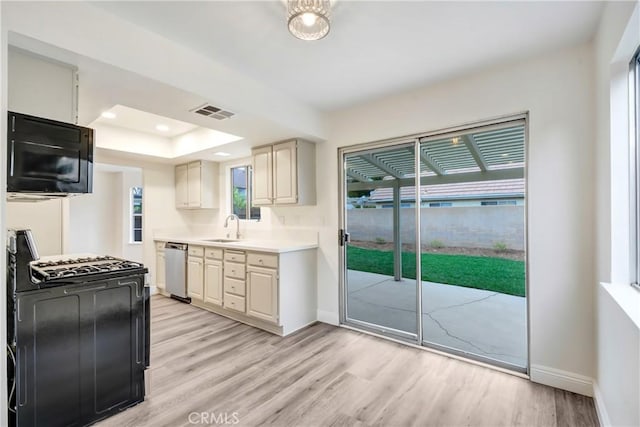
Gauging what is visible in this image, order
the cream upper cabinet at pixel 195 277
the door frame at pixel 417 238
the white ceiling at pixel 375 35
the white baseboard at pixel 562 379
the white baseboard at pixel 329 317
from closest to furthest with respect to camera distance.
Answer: the white ceiling at pixel 375 35, the white baseboard at pixel 562 379, the door frame at pixel 417 238, the white baseboard at pixel 329 317, the cream upper cabinet at pixel 195 277

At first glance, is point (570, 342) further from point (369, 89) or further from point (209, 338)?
point (209, 338)

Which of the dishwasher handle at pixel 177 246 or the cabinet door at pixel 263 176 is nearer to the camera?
the cabinet door at pixel 263 176

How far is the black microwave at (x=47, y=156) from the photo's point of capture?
1595 mm

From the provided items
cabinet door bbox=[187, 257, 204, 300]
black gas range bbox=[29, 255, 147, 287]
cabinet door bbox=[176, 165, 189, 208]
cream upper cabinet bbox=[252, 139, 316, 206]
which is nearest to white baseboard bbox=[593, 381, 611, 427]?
cream upper cabinet bbox=[252, 139, 316, 206]

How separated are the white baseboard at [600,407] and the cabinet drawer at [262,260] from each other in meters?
2.67

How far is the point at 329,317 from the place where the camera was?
354cm

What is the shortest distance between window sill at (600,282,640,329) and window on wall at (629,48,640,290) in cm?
5

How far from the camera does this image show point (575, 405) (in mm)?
1962

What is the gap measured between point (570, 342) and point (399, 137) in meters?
2.21

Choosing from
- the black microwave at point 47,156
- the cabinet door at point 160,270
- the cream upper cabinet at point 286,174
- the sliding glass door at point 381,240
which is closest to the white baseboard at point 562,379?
the sliding glass door at point 381,240

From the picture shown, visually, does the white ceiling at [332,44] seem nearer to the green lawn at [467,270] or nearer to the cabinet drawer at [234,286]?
the green lawn at [467,270]

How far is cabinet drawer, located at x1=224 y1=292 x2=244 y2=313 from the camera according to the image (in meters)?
3.48

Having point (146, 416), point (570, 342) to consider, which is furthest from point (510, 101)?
point (146, 416)

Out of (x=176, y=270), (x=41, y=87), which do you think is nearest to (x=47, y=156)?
(x=41, y=87)
